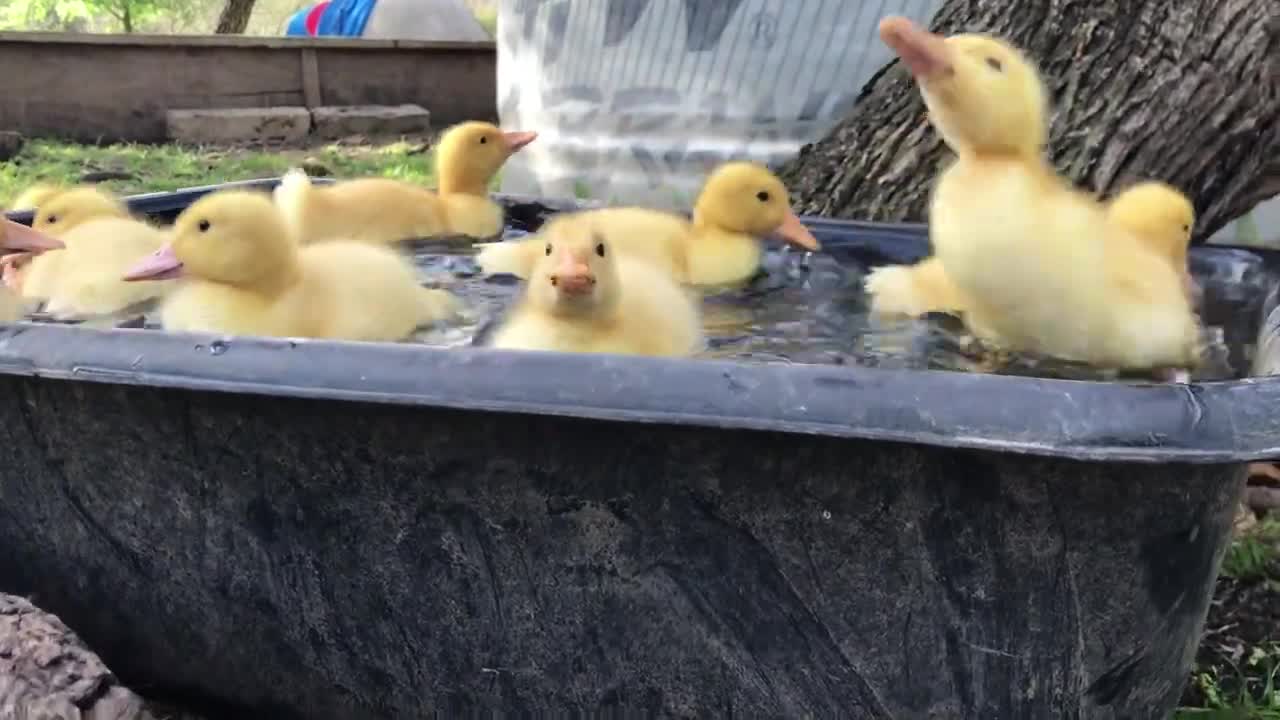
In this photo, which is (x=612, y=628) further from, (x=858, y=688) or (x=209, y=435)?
(x=209, y=435)

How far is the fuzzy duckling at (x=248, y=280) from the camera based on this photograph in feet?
3.92

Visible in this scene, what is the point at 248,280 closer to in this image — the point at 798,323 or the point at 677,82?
the point at 798,323

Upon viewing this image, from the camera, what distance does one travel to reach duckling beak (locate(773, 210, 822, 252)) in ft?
5.54

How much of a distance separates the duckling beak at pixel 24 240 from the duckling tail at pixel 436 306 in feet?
1.36

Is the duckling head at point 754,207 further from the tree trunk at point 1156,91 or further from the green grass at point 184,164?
the green grass at point 184,164

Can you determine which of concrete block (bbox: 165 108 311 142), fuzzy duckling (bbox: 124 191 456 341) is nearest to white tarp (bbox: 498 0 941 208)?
fuzzy duckling (bbox: 124 191 456 341)

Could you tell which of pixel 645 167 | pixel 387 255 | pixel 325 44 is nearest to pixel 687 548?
pixel 387 255

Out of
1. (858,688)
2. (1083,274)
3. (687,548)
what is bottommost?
(858,688)

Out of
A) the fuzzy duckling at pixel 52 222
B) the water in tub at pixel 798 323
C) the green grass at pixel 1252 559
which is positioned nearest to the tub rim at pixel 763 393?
the water in tub at pixel 798 323

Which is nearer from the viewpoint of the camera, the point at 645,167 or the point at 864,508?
the point at 864,508

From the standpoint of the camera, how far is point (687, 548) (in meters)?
0.86

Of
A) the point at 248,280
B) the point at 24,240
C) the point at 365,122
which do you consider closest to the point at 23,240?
the point at 24,240

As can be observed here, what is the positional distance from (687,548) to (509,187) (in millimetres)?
2190

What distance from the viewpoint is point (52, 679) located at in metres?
1.01
